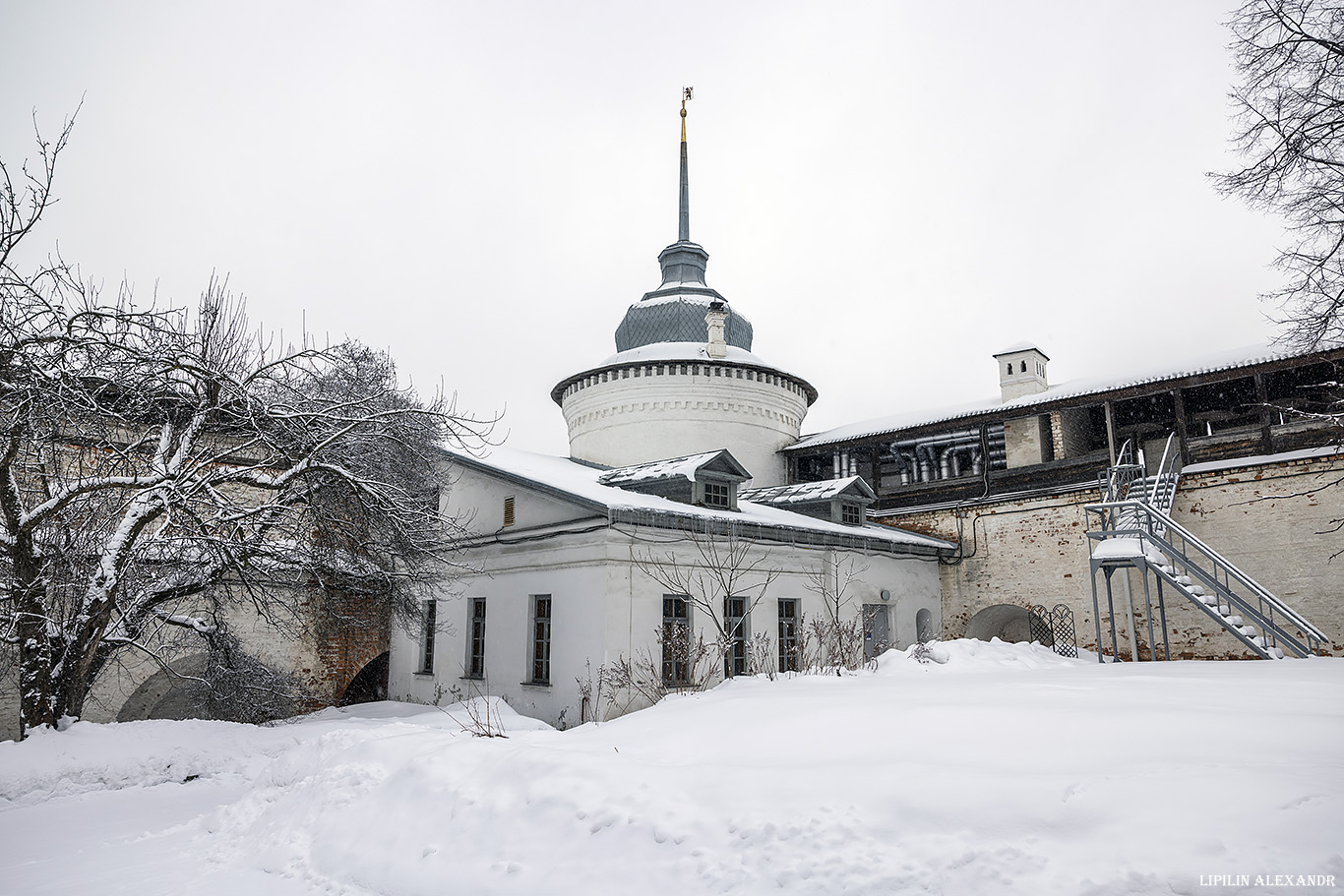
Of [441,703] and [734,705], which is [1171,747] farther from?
[441,703]

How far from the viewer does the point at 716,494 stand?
1631 centimetres

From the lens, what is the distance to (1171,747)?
15.3 ft

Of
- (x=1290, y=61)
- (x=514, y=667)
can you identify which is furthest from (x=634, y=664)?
(x=1290, y=61)

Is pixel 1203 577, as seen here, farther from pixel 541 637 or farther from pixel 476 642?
pixel 476 642

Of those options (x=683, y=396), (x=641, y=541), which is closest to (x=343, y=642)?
(x=641, y=541)

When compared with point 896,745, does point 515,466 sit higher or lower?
higher

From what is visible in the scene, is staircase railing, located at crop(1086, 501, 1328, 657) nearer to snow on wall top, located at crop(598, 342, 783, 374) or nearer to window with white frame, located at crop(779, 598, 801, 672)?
window with white frame, located at crop(779, 598, 801, 672)

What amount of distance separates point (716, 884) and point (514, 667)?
10495mm

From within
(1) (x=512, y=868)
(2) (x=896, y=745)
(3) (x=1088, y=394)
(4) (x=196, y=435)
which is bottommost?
(1) (x=512, y=868)

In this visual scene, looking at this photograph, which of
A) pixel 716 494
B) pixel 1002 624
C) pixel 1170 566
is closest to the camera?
pixel 1170 566

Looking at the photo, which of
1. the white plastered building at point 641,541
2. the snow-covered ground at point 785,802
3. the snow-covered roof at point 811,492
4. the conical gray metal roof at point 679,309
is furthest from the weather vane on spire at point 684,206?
the snow-covered ground at point 785,802

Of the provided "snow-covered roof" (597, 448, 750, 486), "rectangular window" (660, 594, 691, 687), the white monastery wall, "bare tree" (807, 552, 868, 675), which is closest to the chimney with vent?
the white monastery wall

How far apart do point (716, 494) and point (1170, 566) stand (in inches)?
304

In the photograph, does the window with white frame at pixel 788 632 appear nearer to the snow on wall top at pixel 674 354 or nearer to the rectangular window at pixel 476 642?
the rectangular window at pixel 476 642
